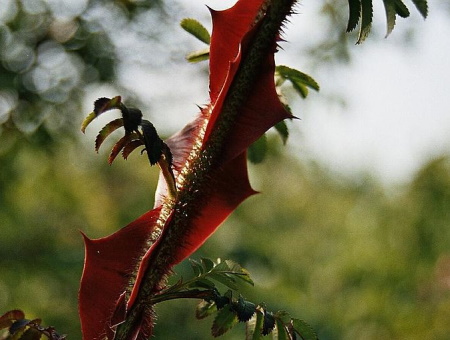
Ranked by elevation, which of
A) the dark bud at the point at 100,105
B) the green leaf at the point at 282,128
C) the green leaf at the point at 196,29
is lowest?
the green leaf at the point at 282,128

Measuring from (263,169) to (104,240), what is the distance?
7.58 m

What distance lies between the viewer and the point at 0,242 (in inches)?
162

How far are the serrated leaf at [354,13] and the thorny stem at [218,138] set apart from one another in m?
0.07

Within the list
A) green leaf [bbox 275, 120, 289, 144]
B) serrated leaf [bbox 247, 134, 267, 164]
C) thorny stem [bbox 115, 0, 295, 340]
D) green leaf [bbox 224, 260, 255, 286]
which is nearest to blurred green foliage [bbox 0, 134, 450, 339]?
serrated leaf [bbox 247, 134, 267, 164]

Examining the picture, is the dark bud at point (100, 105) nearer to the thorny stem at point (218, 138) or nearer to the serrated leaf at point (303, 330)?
the thorny stem at point (218, 138)

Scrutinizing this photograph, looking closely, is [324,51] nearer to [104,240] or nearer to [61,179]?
[61,179]

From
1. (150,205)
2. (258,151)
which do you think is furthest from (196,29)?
(150,205)

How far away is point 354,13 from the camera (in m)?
0.73

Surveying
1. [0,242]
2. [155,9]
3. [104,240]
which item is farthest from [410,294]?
[104,240]

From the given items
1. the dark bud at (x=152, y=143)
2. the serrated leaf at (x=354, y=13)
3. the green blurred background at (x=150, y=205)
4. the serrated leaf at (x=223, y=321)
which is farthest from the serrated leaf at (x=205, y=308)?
the green blurred background at (x=150, y=205)

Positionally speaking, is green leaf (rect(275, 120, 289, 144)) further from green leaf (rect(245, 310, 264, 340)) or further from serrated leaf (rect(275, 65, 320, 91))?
green leaf (rect(245, 310, 264, 340))

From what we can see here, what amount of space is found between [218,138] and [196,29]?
0.29 meters

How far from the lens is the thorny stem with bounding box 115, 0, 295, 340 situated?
27.0 inches

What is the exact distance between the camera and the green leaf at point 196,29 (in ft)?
3.11
